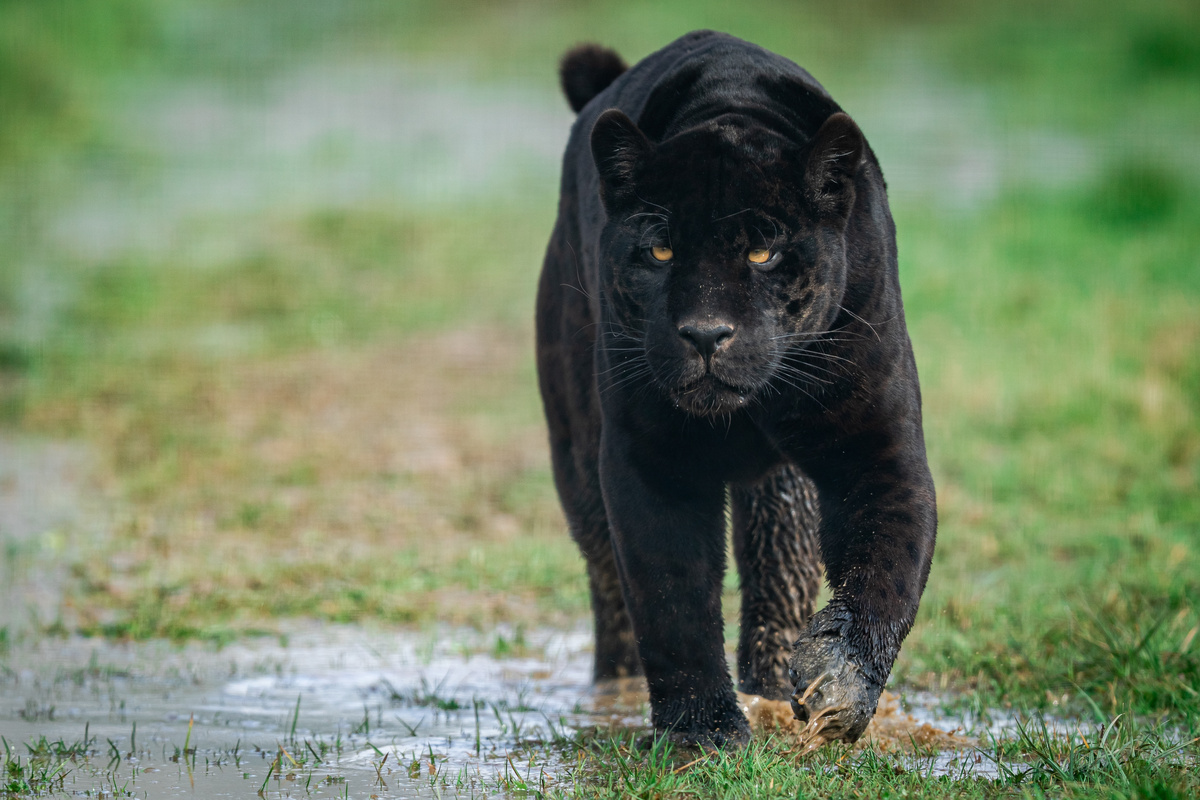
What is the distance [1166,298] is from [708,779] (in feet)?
29.3

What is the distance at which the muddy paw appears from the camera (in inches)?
138

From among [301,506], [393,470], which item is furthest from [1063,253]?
[301,506]

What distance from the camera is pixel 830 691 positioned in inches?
138

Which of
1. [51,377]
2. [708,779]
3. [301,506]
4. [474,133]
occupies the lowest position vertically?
[708,779]

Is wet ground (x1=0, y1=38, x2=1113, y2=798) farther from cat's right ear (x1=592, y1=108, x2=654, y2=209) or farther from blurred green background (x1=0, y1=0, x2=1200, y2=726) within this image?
cat's right ear (x1=592, y1=108, x2=654, y2=209)

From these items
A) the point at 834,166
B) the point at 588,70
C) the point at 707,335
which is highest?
the point at 588,70

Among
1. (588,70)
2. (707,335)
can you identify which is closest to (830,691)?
(707,335)

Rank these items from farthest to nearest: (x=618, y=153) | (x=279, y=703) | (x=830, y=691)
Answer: (x=279, y=703)
(x=618, y=153)
(x=830, y=691)

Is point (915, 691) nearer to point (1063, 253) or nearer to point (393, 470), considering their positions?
point (393, 470)

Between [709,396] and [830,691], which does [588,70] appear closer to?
[709,396]

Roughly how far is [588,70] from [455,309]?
7.75m

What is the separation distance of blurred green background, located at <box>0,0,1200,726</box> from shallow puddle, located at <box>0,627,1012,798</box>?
17.1 inches

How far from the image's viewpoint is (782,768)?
3611 millimetres

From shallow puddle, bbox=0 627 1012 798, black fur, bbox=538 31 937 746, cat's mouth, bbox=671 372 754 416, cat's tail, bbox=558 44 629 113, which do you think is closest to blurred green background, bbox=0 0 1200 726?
shallow puddle, bbox=0 627 1012 798
